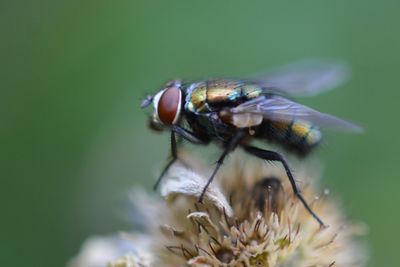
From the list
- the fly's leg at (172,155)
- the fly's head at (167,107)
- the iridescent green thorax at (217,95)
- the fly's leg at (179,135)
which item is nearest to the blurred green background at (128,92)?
the fly's leg at (172,155)

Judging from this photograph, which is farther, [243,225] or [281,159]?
[281,159]

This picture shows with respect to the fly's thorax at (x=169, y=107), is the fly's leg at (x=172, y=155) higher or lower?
lower

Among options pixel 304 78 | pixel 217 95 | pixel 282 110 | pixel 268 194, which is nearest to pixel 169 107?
pixel 217 95

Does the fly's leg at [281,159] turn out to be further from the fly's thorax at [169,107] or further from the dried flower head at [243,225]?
the fly's thorax at [169,107]

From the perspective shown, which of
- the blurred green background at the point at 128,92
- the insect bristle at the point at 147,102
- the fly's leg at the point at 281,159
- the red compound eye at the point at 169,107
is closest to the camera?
the fly's leg at the point at 281,159

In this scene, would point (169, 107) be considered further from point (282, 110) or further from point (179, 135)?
point (282, 110)

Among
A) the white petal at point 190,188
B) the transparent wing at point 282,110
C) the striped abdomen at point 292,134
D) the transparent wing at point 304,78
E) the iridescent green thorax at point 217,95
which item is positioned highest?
the iridescent green thorax at point 217,95

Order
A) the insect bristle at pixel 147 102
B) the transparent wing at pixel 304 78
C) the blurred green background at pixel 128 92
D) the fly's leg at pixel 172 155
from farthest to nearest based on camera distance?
the blurred green background at pixel 128 92 → the transparent wing at pixel 304 78 → the insect bristle at pixel 147 102 → the fly's leg at pixel 172 155
